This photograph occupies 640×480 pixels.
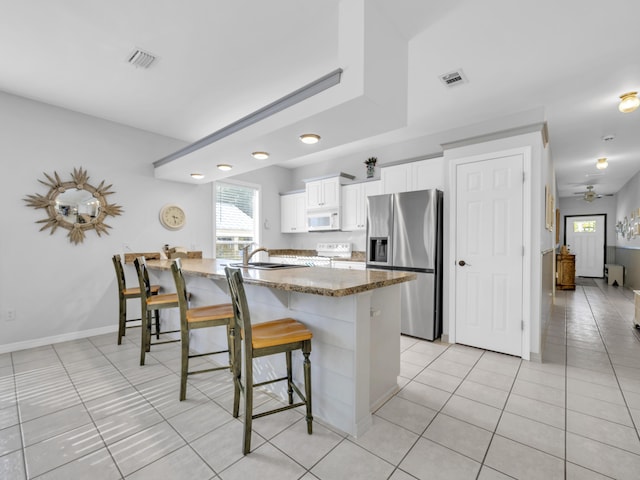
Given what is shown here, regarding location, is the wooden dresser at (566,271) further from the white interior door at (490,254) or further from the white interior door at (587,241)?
the white interior door at (490,254)

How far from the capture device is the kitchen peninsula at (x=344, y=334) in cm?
179

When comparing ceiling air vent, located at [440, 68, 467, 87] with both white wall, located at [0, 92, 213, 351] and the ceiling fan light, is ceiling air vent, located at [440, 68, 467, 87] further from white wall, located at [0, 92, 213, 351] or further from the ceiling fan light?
white wall, located at [0, 92, 213, 351]

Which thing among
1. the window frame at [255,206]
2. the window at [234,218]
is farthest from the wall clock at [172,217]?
the window at [234,218]

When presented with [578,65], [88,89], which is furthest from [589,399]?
[88,89]

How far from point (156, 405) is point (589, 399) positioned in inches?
125

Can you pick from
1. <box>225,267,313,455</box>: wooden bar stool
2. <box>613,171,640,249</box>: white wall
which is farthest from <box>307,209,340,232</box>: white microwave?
<box>613,171,640,249</box>: white wall

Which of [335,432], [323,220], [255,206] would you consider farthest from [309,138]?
[255,206]

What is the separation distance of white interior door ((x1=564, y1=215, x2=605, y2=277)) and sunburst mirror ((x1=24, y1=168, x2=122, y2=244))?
40.8 ft

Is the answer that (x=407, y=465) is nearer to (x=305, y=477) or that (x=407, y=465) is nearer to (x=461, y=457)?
(x=461, y=457)

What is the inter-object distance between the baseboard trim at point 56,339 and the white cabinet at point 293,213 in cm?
329

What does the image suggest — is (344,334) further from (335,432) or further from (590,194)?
(590,194)

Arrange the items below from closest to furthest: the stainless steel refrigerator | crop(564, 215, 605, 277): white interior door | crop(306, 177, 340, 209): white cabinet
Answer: the stainless steel refrigerator → crop(306, 177, 340, 209): white cabinet → crop(564, 215, 605, 277): white interior door

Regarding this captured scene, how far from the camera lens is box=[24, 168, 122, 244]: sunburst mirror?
11.4ft

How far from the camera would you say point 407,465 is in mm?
1585
